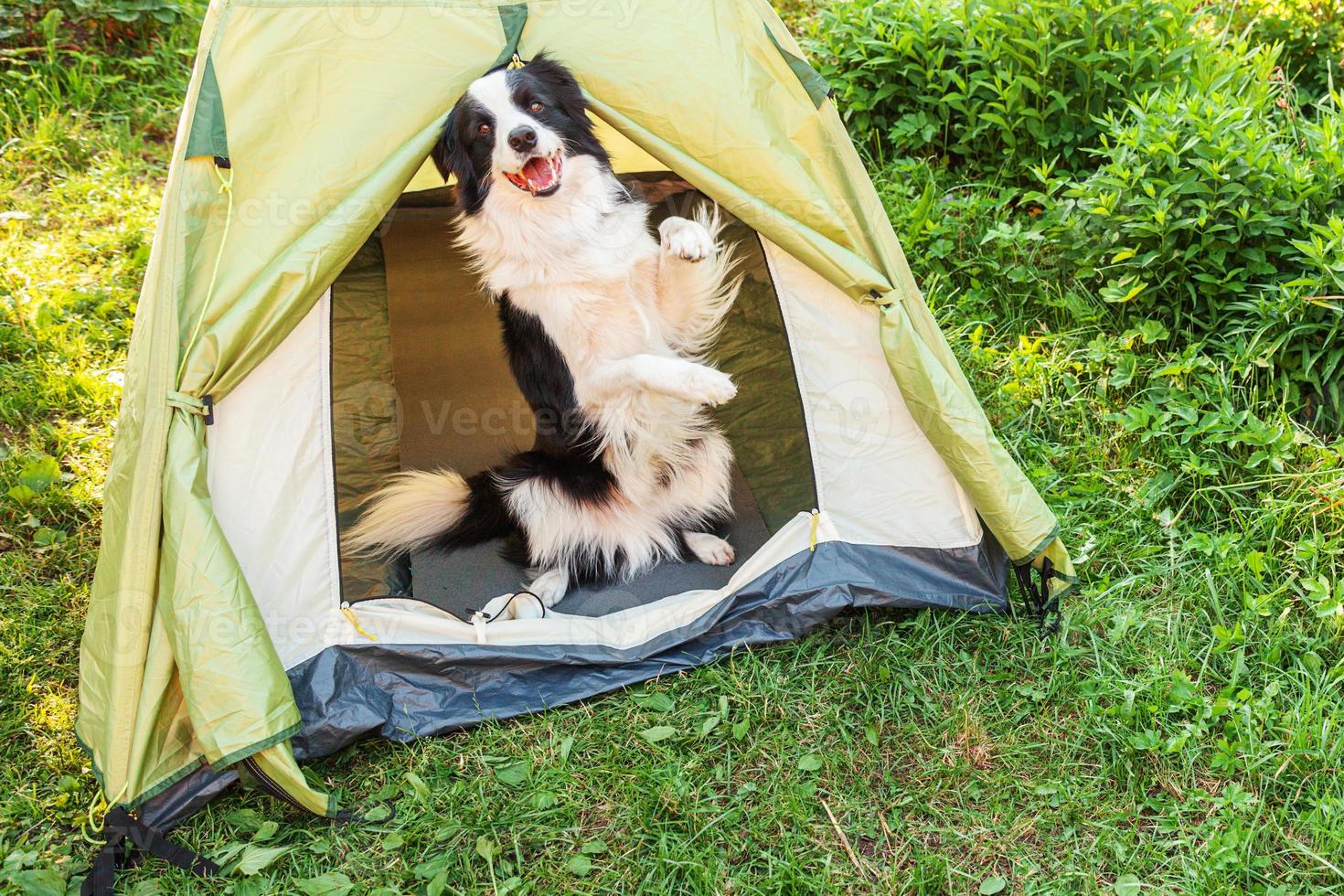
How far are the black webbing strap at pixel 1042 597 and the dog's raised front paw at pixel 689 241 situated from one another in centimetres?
104

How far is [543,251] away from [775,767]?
129 cm

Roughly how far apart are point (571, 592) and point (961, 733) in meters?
1.06

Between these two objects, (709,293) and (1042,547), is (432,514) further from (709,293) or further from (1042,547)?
(1042,547)

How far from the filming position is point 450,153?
2.27m

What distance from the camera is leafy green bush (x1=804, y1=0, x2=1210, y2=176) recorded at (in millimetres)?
3314

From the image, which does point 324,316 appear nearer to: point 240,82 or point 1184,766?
point 240,82

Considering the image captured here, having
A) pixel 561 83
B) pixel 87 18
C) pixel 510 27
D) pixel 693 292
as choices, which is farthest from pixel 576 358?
pixel 87 18

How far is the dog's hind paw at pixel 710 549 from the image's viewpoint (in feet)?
9.16

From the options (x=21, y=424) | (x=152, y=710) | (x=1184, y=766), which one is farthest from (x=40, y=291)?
(x=1184, y=766)

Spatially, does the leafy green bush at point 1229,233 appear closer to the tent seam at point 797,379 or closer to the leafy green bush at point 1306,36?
the leafy green bush at point 1306,36

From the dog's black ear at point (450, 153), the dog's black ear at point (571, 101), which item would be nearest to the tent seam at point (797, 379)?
the dog's black ear at point (571, 101)

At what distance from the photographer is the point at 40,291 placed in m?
3.51

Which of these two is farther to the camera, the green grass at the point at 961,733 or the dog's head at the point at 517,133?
the dog's head at the point at 517,133

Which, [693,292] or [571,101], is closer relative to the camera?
[571,101]
